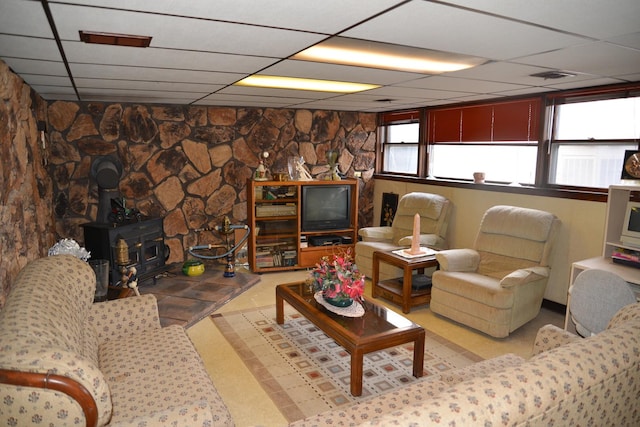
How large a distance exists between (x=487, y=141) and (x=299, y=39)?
3274 mm

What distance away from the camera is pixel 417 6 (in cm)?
162

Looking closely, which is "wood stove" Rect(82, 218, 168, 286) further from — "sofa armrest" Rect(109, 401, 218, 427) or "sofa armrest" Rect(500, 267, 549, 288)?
"sofa armrest" Rect(500, 267, 549, 288)

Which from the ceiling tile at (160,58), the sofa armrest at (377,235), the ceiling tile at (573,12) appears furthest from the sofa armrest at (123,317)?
the sofa armrest at (377,235)

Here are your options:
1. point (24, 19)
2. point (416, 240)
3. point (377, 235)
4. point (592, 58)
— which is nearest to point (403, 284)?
point (416, 240)

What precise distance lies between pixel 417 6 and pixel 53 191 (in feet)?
14.7

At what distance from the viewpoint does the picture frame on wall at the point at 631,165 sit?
3244 mm

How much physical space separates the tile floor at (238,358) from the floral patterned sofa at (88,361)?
1.74ft

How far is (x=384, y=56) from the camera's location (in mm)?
2484

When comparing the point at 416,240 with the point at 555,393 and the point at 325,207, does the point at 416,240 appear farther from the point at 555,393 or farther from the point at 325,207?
the point at 555,393

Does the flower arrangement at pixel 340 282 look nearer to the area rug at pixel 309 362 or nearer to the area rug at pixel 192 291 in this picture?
the area rug at pixel 309 362

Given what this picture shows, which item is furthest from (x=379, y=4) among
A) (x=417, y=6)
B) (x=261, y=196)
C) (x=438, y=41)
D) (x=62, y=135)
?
(x=62, y=135)

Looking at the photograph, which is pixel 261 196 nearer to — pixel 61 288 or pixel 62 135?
pixel 62 135

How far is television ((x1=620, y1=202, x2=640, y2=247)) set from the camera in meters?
3.11

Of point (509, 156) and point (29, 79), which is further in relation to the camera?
point (509, 156)
